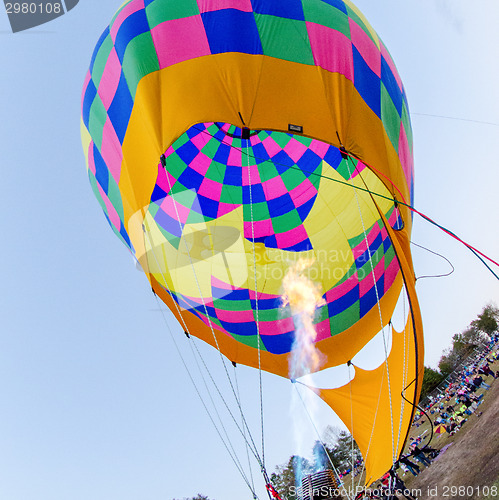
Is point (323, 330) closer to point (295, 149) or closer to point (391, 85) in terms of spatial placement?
point (295, 149)

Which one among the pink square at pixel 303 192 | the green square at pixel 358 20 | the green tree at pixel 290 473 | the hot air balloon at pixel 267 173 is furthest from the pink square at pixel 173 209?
the green tree at pixel 290 473

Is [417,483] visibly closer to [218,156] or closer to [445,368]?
[218,156]

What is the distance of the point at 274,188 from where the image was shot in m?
7.85

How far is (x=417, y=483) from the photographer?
9.31 m

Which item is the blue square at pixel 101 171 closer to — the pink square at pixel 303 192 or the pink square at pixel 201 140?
the pink square at pixel 201 140

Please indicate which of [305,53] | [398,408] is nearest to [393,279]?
[398,408]

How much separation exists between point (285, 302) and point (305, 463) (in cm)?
2364

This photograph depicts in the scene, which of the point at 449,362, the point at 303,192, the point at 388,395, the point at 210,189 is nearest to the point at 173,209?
the point at 210,189

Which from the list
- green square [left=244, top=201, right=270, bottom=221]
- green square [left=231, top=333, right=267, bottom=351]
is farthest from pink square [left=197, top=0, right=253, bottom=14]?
green square [left=231, top=333, right=267, bottom=351]

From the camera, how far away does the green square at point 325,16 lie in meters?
4.70

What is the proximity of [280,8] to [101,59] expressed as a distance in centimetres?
247

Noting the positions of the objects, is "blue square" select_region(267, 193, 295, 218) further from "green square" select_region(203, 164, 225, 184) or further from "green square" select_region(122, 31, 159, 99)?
"green square" select_region(122, 31, 159, 99)

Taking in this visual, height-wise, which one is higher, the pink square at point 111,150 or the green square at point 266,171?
the green square at point 266,171

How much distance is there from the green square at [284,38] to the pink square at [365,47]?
79cm
